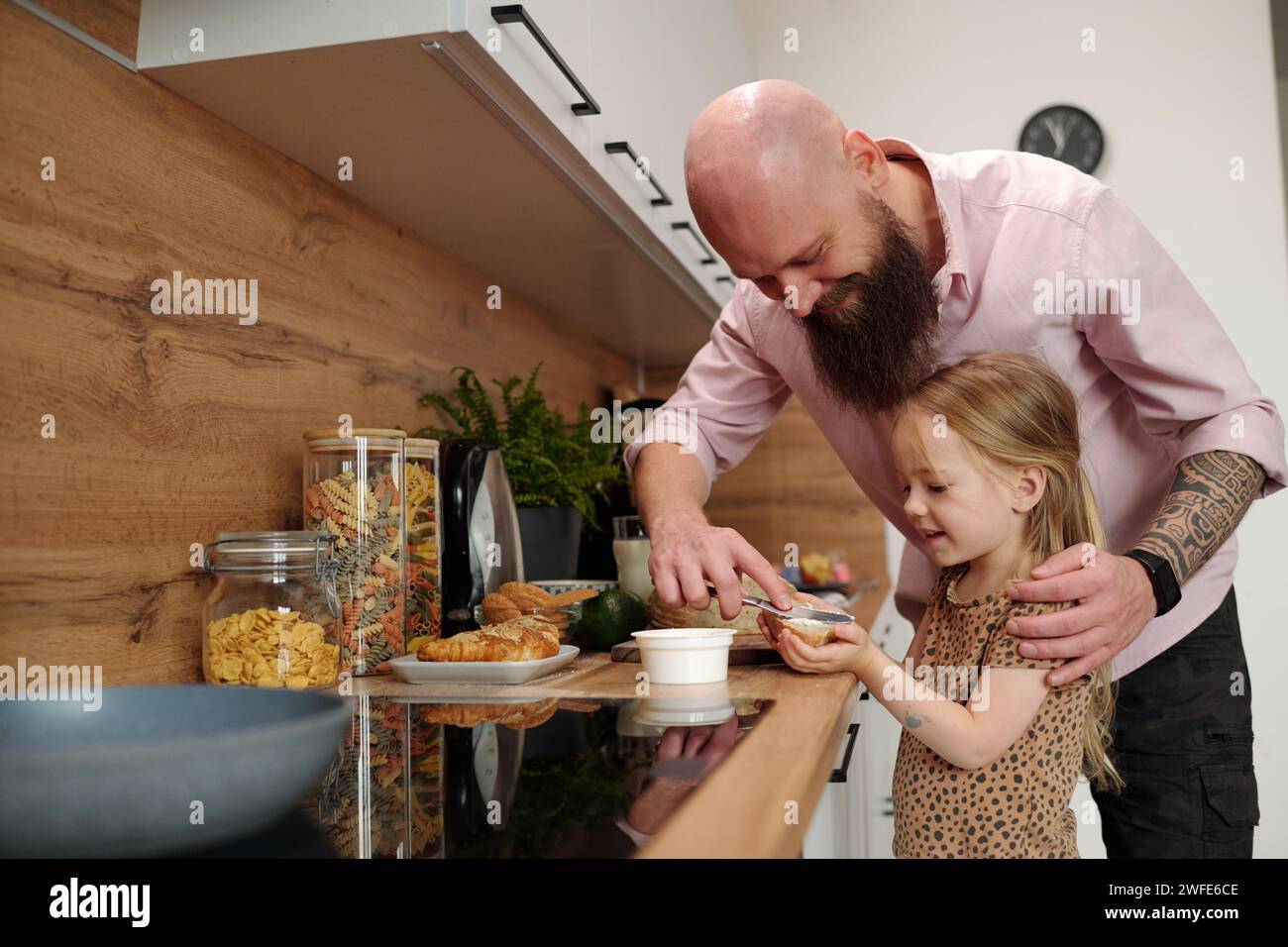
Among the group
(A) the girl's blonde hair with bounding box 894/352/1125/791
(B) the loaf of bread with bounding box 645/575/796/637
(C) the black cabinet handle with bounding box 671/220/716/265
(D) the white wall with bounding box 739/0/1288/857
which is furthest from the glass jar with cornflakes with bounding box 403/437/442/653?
(D) the white wall with bounding box 739/0/1288/857

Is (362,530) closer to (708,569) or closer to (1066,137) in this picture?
(708,569)

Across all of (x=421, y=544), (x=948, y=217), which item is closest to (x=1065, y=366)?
(x=948, y=217)

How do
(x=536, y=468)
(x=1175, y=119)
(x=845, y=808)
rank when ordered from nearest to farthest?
(x=845, y=808) → (x=536, y=468) → (x=1175, y=119)

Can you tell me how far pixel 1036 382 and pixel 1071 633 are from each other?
269 mm

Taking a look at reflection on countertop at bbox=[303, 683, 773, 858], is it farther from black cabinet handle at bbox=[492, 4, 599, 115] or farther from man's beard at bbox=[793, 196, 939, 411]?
black cabinet handle at bbox=[492, 4, 599, 115]

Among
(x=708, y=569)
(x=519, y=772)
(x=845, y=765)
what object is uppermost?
(x=708, y=569)

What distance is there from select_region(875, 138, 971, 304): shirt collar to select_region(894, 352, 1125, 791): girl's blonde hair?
0.09 meters

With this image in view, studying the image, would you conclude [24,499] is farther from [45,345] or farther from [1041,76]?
[1041,76]

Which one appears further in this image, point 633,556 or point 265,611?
point 633,556

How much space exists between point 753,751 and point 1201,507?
605 mm

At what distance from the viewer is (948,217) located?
1.13m
